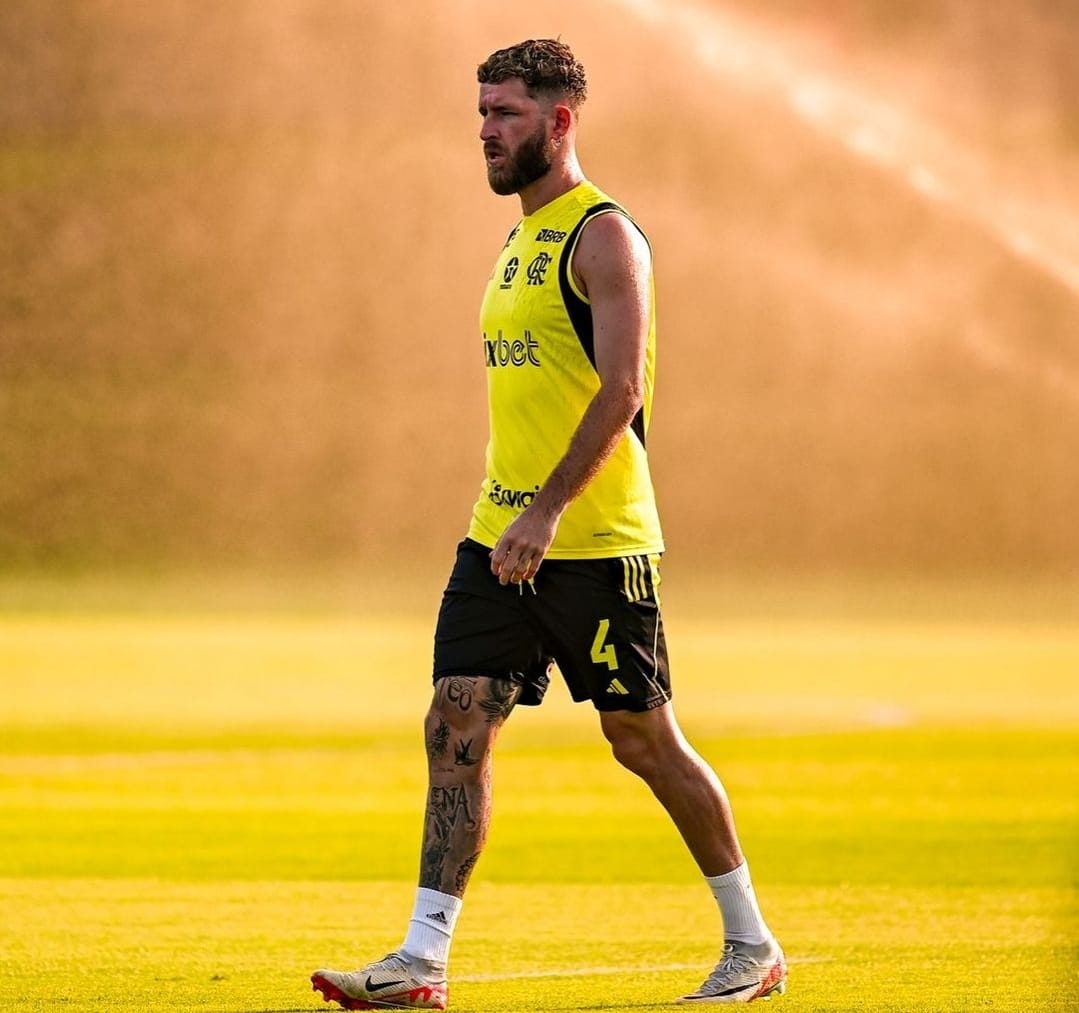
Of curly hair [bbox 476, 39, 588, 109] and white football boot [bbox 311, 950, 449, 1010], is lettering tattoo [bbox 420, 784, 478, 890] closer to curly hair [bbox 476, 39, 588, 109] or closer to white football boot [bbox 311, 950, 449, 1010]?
white football boot [bbox 311, 950, 449, 1010]

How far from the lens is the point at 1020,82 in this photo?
66938 millimetres

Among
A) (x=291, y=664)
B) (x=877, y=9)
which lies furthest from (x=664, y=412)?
(x=291, y=664)

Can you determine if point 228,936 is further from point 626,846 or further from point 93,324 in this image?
point 93,324

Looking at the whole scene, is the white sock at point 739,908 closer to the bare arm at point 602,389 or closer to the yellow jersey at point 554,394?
the yellow jersey at point 554,394

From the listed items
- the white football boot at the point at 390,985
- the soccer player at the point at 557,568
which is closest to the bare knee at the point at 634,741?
the soccer player at the point at 557,568

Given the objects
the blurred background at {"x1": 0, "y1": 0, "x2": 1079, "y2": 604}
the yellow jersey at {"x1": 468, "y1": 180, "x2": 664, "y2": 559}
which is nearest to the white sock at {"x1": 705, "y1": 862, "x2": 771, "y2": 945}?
the yellow jersey at {"x1": 468, "y1": 180, "x2": 664, "y2": 559}

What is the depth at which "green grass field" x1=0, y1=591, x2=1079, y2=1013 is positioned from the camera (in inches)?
251

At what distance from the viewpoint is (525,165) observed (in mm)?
6004

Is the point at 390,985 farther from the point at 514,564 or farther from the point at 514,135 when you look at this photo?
the point at 514,135

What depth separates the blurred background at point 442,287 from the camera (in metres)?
67.8

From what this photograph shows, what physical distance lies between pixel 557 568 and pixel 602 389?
0.45 m

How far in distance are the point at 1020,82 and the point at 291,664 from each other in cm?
4369

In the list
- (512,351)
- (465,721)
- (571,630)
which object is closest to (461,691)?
(465,721)

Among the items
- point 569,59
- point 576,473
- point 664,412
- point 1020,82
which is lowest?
point 576,473
